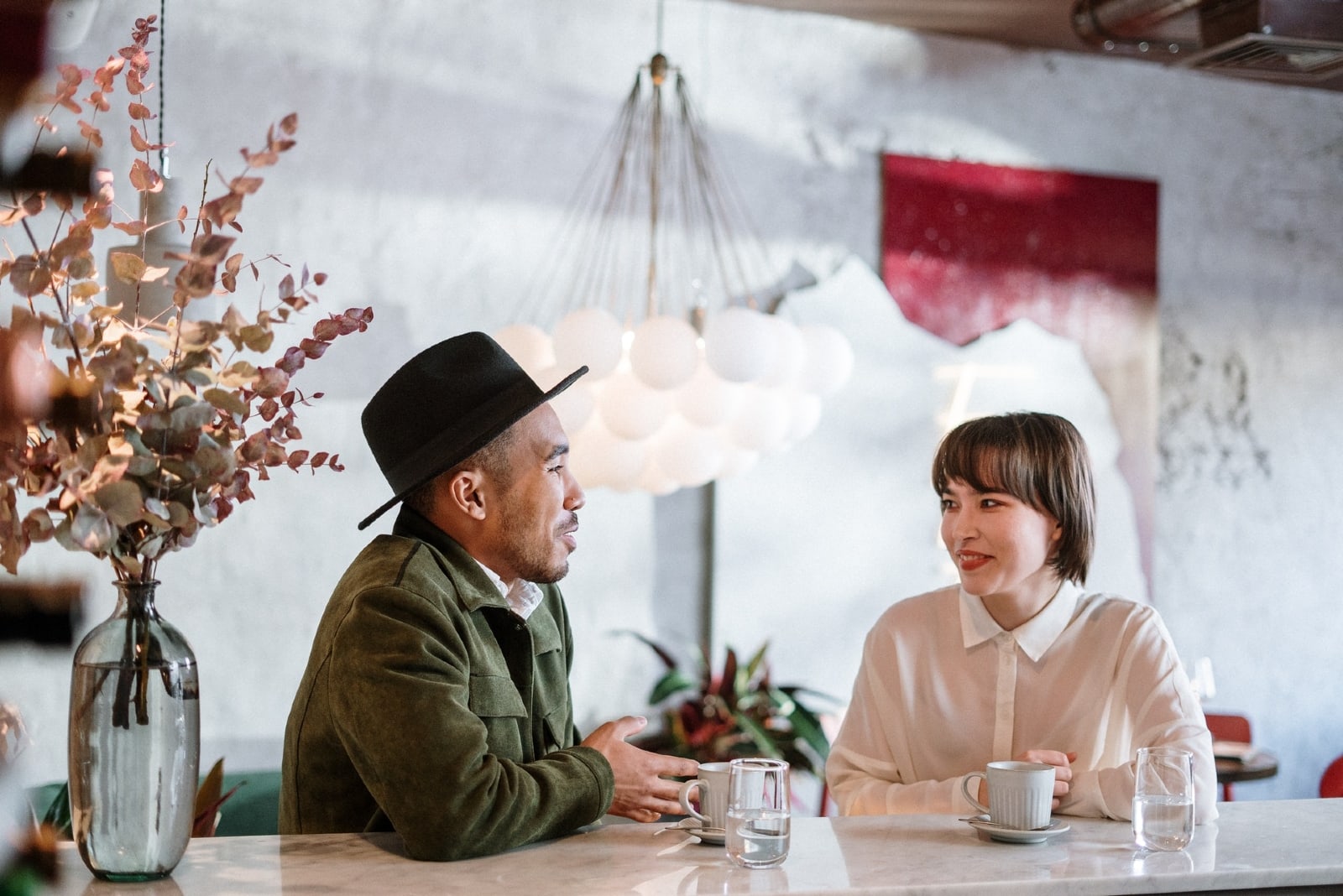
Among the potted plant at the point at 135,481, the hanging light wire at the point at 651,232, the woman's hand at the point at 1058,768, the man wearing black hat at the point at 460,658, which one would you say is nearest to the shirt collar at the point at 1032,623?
the woman's hand at the point at 1058,768

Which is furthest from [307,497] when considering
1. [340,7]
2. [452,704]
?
[452,704]

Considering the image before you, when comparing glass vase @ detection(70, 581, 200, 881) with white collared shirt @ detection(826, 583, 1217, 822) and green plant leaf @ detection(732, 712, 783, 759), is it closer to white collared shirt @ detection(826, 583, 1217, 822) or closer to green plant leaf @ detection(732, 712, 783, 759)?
white collared shirt @ detection(826, 583, 1217, 822)

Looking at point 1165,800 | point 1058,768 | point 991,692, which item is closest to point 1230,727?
point 991,692

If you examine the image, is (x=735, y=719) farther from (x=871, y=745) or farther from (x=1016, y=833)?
(x=1016, y=833)

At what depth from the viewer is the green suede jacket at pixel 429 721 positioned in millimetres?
1589

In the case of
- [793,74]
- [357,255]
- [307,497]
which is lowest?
[307,497]

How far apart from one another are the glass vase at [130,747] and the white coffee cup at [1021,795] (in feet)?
3.25

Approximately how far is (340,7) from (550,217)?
91 centimetres

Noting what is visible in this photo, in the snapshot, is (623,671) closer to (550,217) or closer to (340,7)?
(550,217)

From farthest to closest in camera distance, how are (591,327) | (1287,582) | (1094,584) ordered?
(1287,582)
(1094,584)
(591,327)

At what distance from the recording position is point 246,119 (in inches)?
160

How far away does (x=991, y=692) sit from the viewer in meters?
2.24

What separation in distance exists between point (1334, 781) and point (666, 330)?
104 inches

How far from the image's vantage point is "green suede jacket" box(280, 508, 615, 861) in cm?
159
